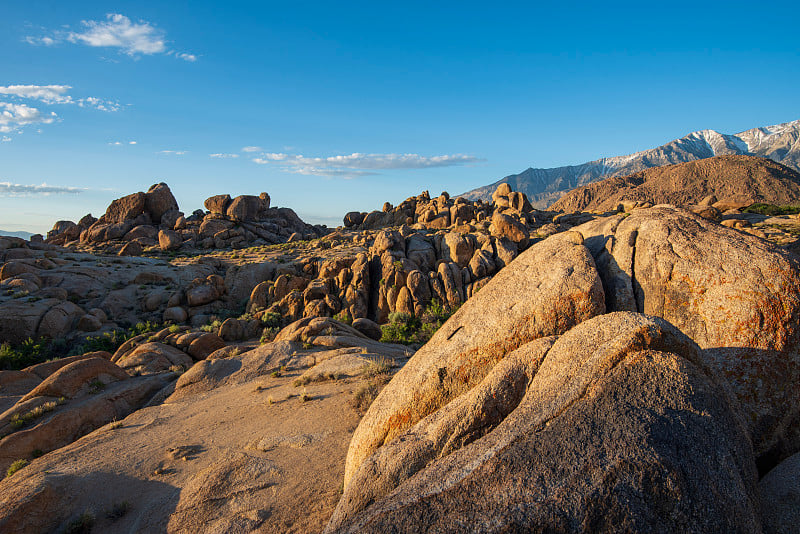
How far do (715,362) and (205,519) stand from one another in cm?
850

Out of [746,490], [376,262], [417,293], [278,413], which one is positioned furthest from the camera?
[376,262]

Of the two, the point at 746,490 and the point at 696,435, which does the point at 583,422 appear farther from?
the point at 746,490

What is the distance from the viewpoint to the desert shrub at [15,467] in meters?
9.73

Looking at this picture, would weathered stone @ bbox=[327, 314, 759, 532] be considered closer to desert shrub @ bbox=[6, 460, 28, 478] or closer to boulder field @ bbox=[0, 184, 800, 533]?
boulder field @ bbox=[0, 184, 800, 533]

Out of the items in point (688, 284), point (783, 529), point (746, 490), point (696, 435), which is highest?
point (688, 284)

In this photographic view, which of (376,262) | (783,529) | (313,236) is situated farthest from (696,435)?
(313,236)

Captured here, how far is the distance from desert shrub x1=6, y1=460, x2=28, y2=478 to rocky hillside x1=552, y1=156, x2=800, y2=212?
10228 centimetres

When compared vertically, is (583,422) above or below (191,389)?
above

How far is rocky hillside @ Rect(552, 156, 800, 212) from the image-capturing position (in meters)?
102

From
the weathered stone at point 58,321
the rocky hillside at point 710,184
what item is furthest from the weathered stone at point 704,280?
the rocky hillside at point 710,184

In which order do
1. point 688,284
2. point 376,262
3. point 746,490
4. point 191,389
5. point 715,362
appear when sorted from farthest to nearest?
point 376,262
point 191,389
point 688,284
point 715,362
point 746,490

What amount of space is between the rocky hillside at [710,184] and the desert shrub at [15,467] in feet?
336

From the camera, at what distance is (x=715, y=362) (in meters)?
5.32

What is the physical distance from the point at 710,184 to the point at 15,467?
147 meters
